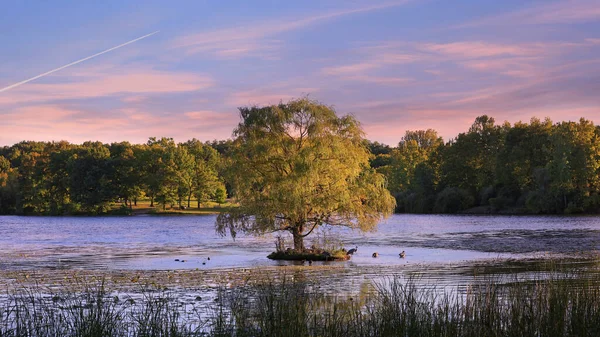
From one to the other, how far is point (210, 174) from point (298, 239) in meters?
97.9

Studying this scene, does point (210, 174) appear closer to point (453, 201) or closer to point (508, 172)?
point (453, 201)

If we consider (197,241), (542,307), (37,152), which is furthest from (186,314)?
(37,152)

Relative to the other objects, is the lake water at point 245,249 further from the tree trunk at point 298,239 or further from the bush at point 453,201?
the bush at point 453,201

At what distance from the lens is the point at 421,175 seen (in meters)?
133

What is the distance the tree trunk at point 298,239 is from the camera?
39750 millimetres

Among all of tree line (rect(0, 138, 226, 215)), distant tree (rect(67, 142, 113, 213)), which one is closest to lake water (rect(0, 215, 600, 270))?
tree line (rect(0, 138, 226, 215))

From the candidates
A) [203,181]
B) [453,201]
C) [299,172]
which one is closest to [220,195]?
[203,181]

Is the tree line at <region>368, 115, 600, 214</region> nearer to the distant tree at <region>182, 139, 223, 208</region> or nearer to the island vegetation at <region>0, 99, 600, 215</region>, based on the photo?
the island vegetation at <region>0, 99, 600, 215</region>

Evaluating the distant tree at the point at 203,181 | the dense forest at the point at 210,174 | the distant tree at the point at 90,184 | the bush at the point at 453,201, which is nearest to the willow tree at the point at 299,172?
the dense forest at the point at 210,174

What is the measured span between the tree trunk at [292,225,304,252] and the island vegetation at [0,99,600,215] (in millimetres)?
71952

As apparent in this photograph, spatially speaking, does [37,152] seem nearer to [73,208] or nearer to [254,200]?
[73,208]

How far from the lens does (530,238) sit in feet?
178

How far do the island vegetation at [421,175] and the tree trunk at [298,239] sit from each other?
72.0 meters

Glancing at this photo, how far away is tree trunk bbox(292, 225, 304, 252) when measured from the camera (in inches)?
1565
